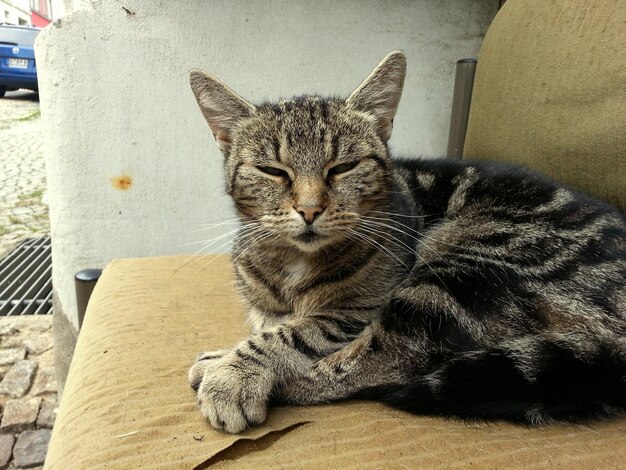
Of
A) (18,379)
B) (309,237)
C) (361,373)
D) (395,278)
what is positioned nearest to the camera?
(361,373)

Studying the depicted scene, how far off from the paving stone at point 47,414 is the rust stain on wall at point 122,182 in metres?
1.02

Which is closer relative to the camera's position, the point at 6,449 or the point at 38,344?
the point at 6,449

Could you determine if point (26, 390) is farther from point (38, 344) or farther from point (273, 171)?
point (273, 171)

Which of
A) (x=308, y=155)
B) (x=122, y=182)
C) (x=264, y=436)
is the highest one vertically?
(x=308, y=155)

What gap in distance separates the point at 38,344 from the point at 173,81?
1606mm

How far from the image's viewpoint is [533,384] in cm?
88

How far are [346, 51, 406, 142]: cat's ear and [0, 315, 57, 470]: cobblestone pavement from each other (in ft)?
5.83

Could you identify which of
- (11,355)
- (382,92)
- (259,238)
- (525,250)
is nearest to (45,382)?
(11,355)

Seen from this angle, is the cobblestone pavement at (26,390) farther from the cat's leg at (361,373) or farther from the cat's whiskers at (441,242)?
the cat's whiskers at (441,242)

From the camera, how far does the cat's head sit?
1.13 m

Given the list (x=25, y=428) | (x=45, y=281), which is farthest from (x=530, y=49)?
(x=45, y=281)

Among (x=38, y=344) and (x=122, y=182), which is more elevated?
(x=122, y=182)

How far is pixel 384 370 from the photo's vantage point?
3.29 ft

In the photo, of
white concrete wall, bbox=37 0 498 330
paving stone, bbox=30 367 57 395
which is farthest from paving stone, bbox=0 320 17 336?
white concrete wall, bbox=37 0 498 330
